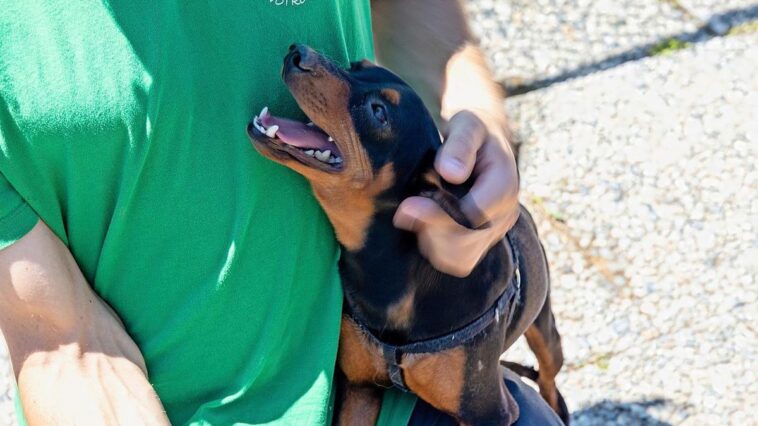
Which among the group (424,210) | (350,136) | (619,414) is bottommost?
(619,414)

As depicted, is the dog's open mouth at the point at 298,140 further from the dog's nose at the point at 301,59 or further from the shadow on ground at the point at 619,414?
A: the shadow on ground at the point at 619,414

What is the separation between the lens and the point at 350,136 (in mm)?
1815

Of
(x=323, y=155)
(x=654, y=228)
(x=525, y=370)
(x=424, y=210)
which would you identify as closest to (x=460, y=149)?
(x=424, y=210)

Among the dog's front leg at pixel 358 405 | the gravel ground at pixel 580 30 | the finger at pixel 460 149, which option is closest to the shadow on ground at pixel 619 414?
the dog's front leg at pixel 358 405

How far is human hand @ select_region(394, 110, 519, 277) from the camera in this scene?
5.50 ft

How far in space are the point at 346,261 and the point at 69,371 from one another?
0.57m

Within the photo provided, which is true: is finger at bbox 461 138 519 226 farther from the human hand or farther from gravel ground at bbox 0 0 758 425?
gravel ground at bbox 0 0 758 425

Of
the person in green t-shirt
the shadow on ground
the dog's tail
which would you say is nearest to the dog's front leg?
the person in green t-shirt

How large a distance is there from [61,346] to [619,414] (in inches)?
83.6

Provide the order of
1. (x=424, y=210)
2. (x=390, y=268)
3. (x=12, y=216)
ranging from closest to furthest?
1. (x=12, y=216)
2. (x=424, y=210)
3. (x=390, y=268)

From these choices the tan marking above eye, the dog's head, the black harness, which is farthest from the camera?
the black harness

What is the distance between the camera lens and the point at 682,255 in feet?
11.9

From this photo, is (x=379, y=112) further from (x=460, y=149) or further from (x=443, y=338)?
(x=443, y=338)

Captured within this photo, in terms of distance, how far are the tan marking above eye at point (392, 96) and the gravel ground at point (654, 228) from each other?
5.77 ft
